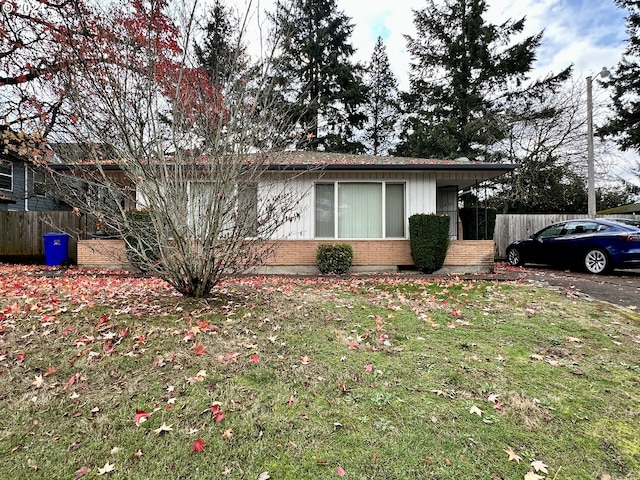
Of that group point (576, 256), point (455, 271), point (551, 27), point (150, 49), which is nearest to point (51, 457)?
point (150, 49)

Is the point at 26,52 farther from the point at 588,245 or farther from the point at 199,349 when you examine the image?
the point at 588,245

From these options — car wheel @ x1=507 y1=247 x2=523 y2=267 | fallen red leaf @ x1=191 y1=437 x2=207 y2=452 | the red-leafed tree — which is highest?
the red-leafed tree

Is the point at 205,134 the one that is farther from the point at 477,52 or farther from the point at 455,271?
the point at 477,52

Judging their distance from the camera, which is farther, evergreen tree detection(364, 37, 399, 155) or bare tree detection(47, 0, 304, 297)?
evergreen tree detection(364, 37, 399, 155)

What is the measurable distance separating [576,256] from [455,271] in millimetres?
3439

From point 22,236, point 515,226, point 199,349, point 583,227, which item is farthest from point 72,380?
point 515,226

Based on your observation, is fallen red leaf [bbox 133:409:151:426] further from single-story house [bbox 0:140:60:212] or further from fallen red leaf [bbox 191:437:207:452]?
single-story house [bbox 0:140:60:212]

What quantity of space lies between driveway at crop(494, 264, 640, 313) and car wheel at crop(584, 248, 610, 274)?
0.20m

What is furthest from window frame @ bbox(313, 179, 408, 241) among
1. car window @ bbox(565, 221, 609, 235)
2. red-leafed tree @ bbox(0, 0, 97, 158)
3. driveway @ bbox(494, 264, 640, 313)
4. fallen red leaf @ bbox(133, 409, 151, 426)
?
red-leafed tree @ bbox(0, 0, 97, 158)

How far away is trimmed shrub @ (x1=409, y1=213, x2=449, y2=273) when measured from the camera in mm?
9078

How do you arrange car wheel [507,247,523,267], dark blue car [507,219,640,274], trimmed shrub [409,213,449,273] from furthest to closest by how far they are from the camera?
car wheel [507,247,523,267] → trimmed shrub [409,213,449,273] → dark blue car [507,219,640,274]

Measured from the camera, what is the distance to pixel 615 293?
6852 mm

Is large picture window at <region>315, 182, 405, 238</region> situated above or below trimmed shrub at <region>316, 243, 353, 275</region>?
above

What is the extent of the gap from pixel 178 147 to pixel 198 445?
3343mm
